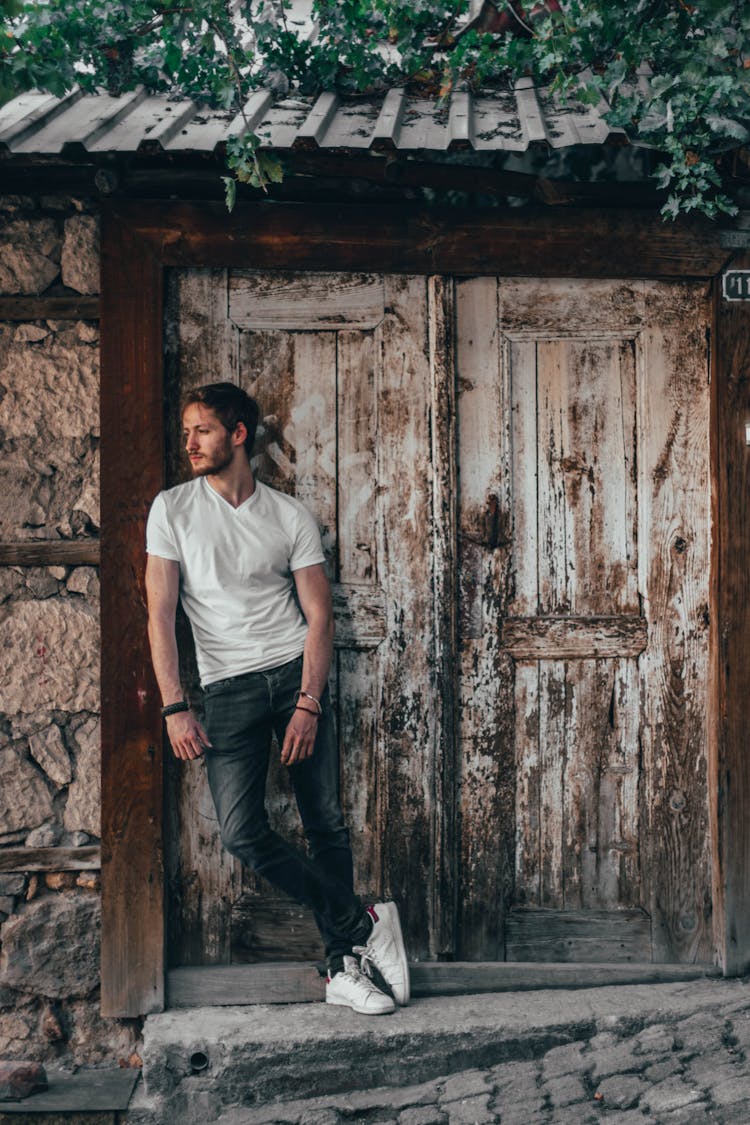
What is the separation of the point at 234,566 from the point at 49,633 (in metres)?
0.81

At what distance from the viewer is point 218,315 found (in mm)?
4316

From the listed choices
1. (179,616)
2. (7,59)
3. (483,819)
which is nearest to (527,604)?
(483,819)

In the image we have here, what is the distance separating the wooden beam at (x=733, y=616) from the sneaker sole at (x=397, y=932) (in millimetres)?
1300

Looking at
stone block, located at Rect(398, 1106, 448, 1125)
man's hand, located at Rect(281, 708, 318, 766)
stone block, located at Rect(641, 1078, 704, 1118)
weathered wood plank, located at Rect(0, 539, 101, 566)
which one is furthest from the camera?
weathered wood plank, located at Rect(0, 539, 101, 566)

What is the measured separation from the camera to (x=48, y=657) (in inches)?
167

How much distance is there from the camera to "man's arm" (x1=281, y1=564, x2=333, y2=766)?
158 inches

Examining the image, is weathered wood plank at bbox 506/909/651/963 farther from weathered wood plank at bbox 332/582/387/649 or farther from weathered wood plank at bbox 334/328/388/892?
weathered wood plank at bbox 332/582/387/649

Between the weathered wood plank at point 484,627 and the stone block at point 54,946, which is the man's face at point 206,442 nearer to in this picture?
the weathered wood plank at point 484,627

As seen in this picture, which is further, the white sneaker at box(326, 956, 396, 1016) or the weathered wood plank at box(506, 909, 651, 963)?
the weathered wood plank at box(506, 909, 651, 963)

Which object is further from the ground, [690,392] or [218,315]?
[218,315]

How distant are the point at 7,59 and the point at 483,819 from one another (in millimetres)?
3425

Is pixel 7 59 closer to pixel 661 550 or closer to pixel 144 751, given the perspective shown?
pixel 144 751

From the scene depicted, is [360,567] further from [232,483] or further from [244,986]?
[244,986]

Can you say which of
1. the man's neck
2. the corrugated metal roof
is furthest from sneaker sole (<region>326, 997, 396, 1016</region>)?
the corrugated metal roof
